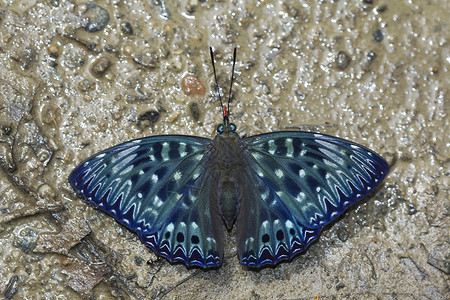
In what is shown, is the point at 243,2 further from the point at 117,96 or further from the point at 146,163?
the point at 146,163

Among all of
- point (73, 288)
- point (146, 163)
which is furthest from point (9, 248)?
point (146, 163)

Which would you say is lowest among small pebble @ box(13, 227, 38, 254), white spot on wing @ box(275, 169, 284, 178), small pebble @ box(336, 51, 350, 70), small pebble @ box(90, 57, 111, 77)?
small pebble @ box(13, 227, 38, 254)

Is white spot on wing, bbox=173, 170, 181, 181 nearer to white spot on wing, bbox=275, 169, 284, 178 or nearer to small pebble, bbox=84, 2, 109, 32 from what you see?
white spot on wing, bbox=275, 169, 284, 178

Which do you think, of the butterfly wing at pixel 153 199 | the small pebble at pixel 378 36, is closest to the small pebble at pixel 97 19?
the butterfly wing at pixel 153 199

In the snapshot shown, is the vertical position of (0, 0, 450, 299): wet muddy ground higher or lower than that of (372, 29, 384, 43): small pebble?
lower

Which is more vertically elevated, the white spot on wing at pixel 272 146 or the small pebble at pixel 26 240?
the white spot on wing at pixel 272 146

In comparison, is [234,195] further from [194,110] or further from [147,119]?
[147,119]

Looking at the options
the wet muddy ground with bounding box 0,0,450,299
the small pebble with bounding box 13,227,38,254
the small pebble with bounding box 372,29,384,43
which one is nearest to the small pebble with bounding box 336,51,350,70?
the wet muddy ground with bounding box 0,0,450,299

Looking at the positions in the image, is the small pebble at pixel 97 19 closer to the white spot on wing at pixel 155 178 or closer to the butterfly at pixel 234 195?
the butterfly at pixel 234 195
